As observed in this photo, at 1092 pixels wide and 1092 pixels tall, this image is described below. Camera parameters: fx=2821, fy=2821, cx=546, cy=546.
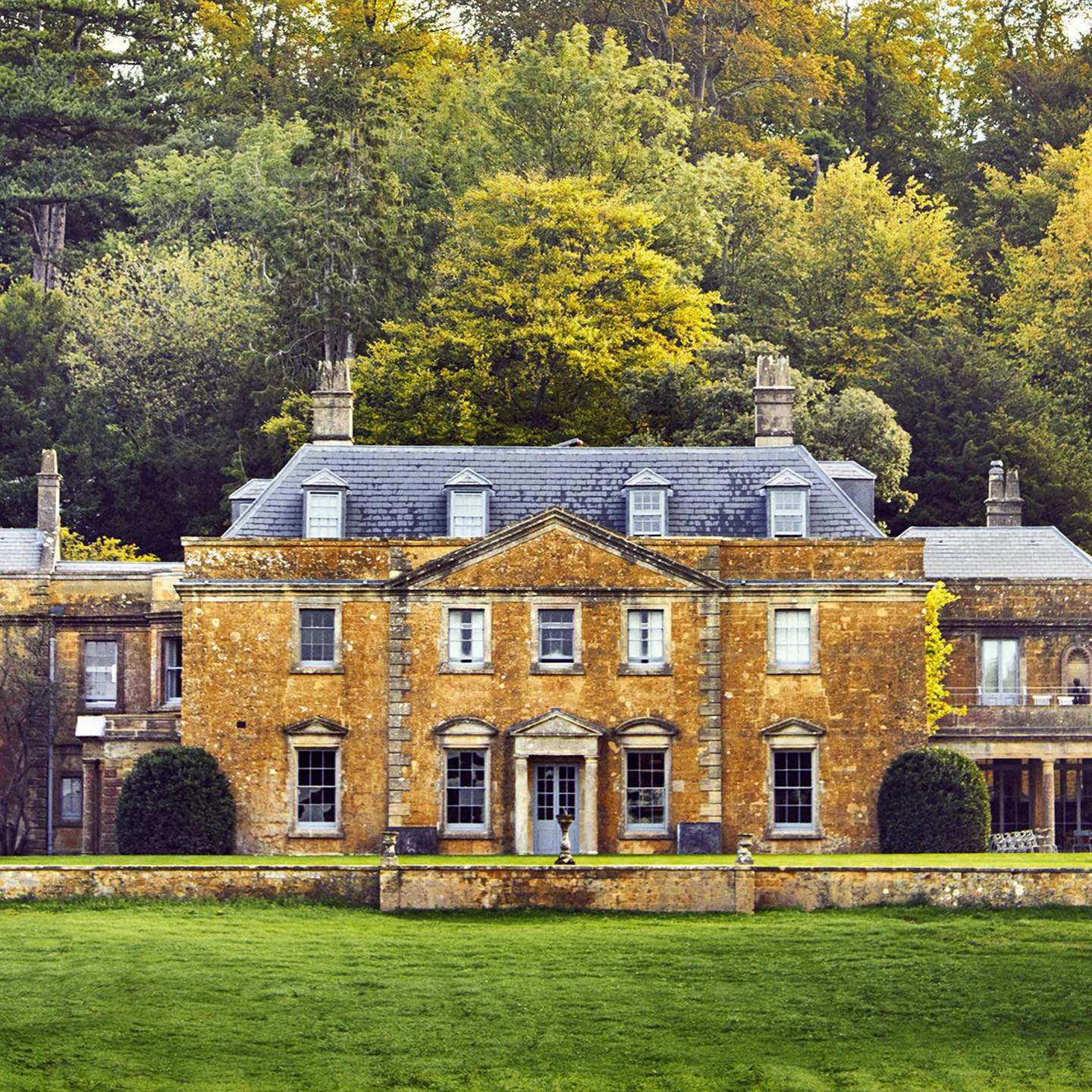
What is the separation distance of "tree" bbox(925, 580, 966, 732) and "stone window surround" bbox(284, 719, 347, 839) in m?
12.9

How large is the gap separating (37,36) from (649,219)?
28.9 metres

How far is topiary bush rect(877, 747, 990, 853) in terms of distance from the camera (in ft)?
184

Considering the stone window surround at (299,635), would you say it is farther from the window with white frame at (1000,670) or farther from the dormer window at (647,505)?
the window with white frame at (1000,670)

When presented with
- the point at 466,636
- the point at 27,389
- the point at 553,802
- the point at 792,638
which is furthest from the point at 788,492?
the point at 27,389

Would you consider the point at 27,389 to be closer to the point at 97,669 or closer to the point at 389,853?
the point at 97,669

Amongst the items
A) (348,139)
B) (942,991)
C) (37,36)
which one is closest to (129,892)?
(942,991)

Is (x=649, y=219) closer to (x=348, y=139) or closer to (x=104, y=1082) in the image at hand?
(x=348, y=139)

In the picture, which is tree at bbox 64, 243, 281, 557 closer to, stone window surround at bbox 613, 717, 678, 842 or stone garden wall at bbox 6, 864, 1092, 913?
stone window surround at bbox 613, 717, 678, 842

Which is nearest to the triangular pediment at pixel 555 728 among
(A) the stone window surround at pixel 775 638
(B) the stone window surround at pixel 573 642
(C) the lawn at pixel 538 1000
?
(B) the stone window surround at pixel 573 642

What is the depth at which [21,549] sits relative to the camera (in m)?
66.9

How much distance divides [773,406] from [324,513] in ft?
35.3

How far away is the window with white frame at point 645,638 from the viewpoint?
187 feet

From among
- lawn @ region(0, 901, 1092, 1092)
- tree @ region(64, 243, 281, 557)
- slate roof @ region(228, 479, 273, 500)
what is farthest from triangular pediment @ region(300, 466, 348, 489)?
tree @ region(64, 243, 281, 557)

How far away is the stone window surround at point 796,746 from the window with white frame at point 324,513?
979 centimetres
